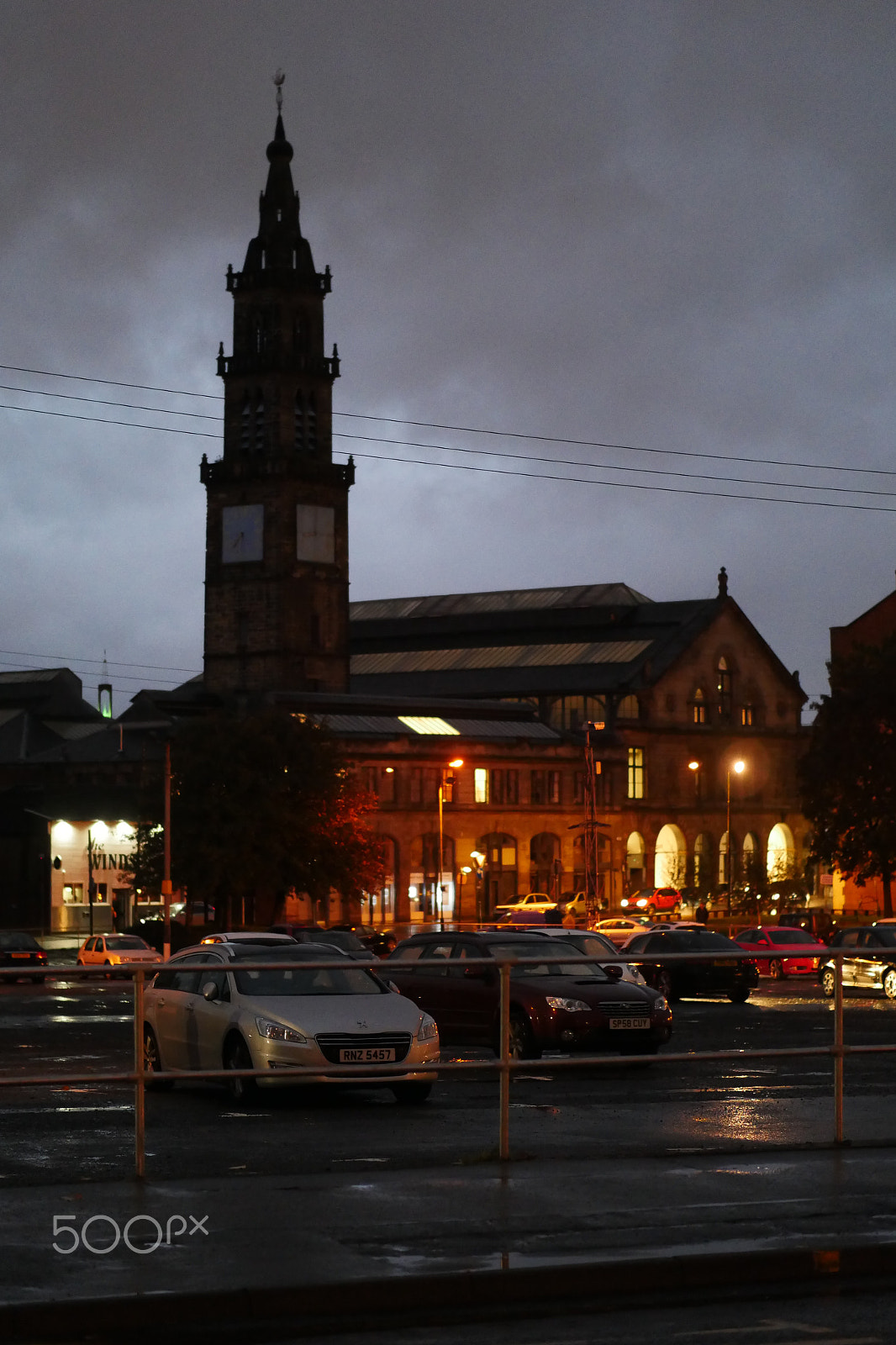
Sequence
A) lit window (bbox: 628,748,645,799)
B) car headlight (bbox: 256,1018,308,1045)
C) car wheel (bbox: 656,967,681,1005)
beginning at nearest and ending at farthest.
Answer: car headlight (bbox: 256,1018,308,1045), car wheel (bbox: 656,967,681,1005), lit window (bbox: 628,748,645,799)

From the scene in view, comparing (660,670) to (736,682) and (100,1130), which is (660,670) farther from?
(100,1130)

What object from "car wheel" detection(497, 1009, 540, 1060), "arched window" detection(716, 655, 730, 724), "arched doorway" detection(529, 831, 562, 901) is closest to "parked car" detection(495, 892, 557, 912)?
"arched doorway" detection(529, 831, 562, 901)

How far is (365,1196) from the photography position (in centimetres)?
1245

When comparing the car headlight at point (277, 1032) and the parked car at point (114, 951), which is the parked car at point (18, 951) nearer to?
the parked car at point (114, 951)

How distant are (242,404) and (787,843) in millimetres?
52598

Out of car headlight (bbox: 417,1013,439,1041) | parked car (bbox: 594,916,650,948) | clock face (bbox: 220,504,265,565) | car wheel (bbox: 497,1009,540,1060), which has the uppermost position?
clock face (bbox: 220,504,265,565)

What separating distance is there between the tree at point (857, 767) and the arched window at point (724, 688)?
65.7 m

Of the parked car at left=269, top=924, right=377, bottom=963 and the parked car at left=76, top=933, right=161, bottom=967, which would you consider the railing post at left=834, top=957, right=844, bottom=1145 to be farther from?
the parked car at left=76, top=933, right=161, bottom=967

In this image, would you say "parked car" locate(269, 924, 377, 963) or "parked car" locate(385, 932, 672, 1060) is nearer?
"parked car" locate(385, 932, 672, 1060)

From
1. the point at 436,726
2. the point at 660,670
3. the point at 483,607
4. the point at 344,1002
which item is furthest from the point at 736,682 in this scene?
the point at 344,1002

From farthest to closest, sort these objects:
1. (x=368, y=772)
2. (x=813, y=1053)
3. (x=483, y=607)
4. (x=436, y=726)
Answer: (x=483, y=607)
(x=436, y=726)
(x=368, y=772)
(x=813, y=1053)

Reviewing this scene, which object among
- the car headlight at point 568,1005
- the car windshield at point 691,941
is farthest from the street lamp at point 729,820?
the car headlight at point 568,1005

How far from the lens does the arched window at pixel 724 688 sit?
15138cm

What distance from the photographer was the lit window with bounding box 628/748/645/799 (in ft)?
462
